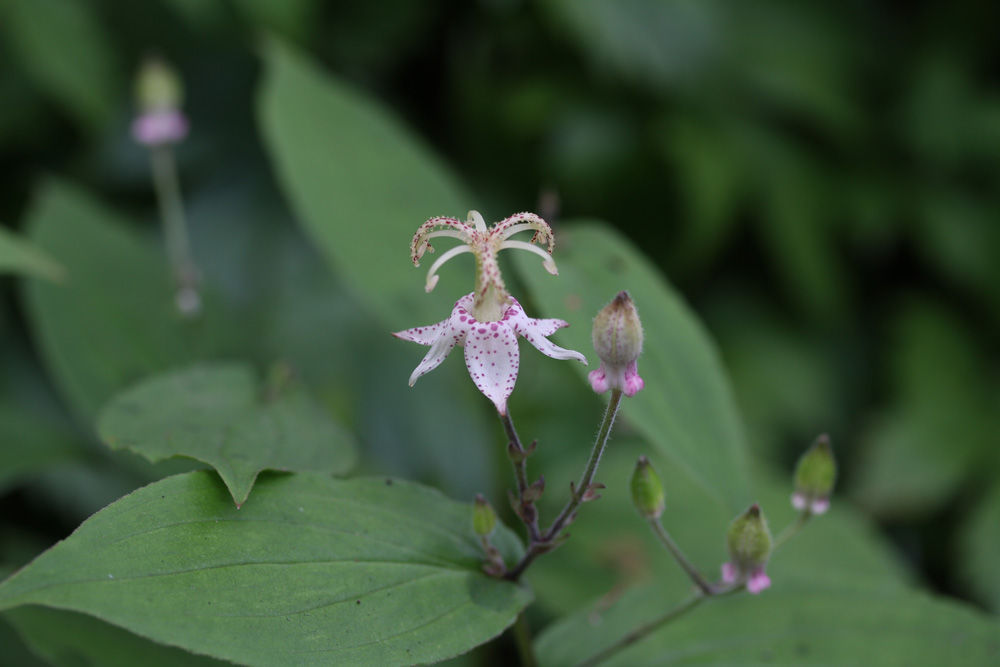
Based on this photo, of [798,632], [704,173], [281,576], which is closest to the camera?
[281,576]

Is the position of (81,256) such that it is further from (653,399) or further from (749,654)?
(749,654)

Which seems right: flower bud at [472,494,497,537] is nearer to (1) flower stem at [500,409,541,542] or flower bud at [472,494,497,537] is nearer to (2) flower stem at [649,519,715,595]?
(1) flower stem at [500,409,541,542]

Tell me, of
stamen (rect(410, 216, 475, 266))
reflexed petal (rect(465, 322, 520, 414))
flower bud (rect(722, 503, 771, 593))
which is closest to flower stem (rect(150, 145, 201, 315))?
stamen (rect(410, 216, 475, 266))

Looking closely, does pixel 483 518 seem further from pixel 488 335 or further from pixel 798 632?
pixel 798 632

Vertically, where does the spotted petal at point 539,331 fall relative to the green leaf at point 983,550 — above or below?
below

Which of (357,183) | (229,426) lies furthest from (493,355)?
(357,183)

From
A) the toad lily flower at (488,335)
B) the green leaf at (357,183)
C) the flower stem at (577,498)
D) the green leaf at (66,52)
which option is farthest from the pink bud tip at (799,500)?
the green leaf at (66,52)

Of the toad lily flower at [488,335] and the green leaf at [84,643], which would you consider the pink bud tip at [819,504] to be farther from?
the green leaf at [84,643]
